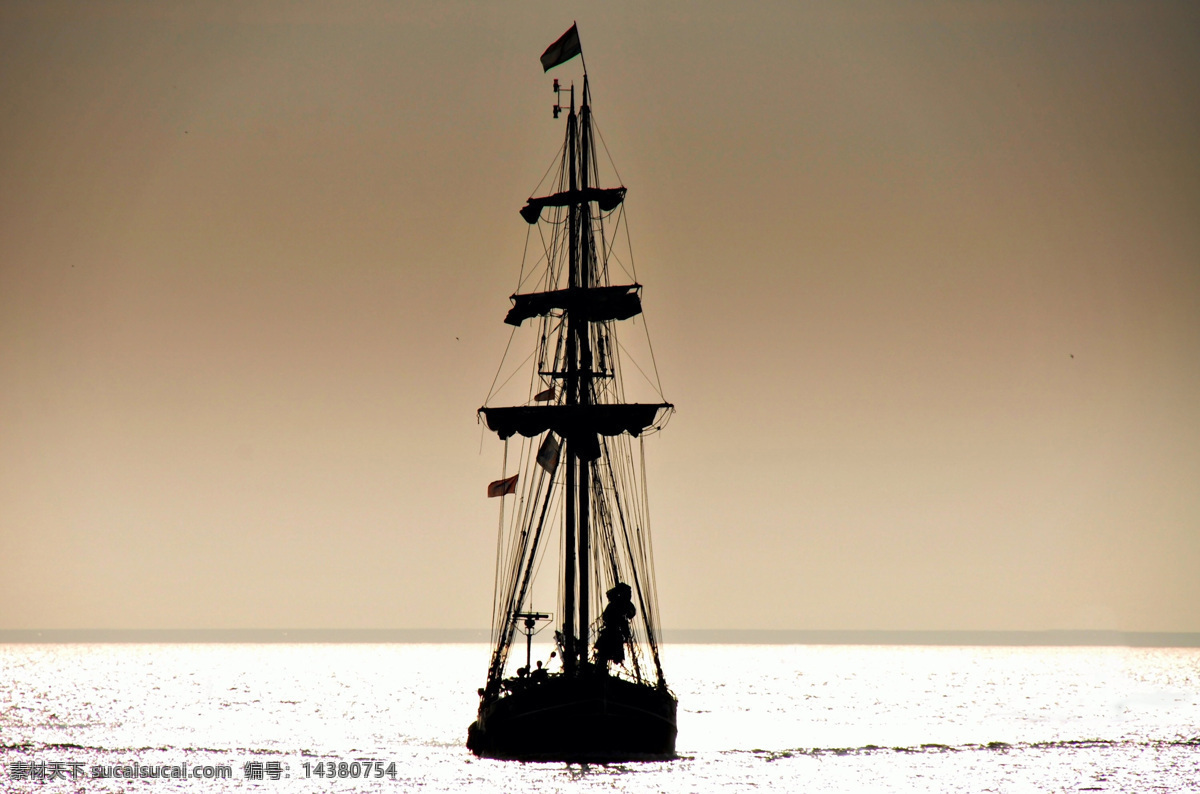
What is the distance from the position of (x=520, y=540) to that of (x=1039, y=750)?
1170 inches

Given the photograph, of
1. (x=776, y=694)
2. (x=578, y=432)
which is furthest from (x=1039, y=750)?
(x=776, y=694)

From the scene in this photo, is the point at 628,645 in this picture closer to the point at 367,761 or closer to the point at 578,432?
the point at 578,432

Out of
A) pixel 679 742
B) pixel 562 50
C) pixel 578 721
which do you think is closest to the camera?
pixel 578 721

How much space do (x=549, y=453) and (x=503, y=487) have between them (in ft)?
8.38

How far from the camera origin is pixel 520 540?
56.9 meters

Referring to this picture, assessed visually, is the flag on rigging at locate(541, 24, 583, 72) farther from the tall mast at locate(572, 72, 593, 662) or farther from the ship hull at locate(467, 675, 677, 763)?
the ship hull at locate(467, 675, 677, 763)

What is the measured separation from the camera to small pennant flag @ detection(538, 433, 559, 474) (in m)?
56.4

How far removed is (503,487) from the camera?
183 ft

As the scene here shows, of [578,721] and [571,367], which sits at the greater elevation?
[571,367]

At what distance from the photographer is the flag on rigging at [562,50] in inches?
2116

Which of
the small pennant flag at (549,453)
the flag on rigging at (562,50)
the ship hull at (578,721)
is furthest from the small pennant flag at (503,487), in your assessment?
the flag on rigging at (562,50)

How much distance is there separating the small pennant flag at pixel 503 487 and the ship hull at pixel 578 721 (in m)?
9.12

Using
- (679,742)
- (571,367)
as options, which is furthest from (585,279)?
(679,742)

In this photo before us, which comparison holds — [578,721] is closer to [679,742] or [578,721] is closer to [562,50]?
[679,742]
